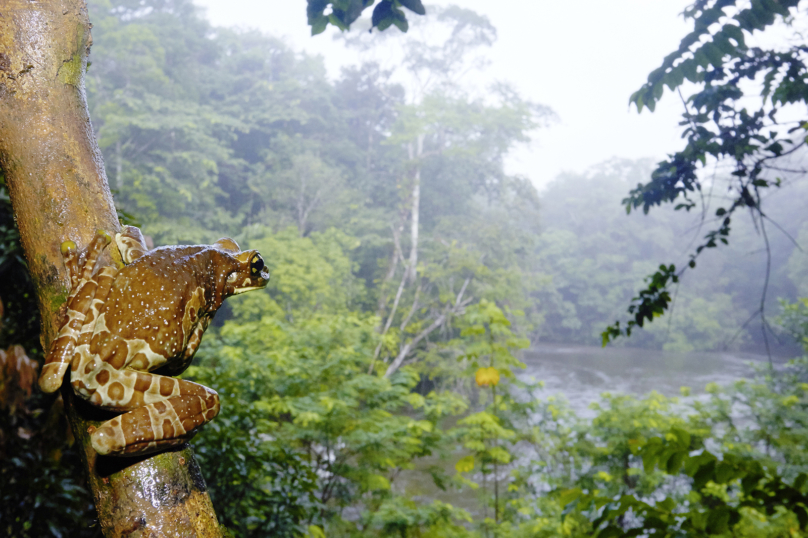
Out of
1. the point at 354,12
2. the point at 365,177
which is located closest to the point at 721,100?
the point at 354,12

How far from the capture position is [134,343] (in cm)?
87

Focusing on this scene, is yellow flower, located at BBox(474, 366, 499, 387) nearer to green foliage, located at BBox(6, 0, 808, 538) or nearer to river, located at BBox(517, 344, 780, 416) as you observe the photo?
green foliage, located at BBox(6, 0, 808, 538)

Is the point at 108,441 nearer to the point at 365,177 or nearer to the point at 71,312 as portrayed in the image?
the point at 71,312

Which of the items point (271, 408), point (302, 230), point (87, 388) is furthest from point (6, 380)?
point (302, 230)

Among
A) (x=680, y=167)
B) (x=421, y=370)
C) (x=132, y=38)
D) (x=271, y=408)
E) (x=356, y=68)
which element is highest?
(x=356, y=68)

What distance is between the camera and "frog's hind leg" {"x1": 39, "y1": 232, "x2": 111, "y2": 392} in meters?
0.77

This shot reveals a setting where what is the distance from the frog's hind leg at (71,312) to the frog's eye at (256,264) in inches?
16.3

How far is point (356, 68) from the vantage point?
19844 millimetres

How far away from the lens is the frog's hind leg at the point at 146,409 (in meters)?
0.69

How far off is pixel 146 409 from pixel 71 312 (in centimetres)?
21

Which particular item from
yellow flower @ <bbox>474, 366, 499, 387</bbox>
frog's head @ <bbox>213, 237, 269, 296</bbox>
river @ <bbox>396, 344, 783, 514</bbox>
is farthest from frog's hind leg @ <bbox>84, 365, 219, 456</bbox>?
river @ <bbox>396, 344, 783, 514</bbox>

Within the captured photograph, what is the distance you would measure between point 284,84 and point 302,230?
752 cm

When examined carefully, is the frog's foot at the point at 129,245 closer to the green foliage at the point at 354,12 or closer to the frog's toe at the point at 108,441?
the frog's toe at the point at 108,441

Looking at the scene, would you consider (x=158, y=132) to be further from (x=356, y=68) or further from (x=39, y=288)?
(x=39, y=288)
